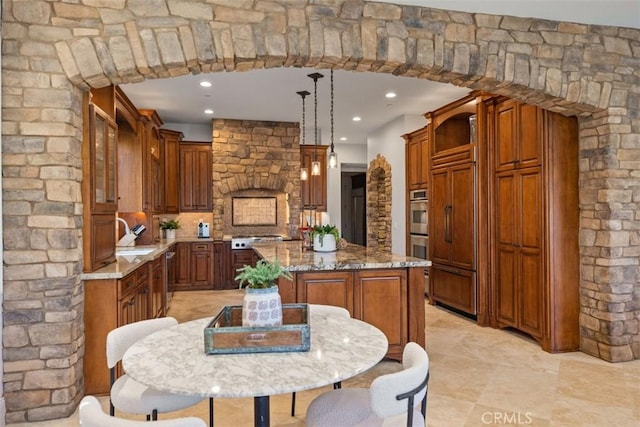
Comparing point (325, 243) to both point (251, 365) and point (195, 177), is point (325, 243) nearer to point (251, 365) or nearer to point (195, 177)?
point (251, 365)

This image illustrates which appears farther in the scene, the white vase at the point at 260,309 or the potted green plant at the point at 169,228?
the potted green plant at the point at 169,228

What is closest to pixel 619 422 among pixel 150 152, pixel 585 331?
pixel 585 331

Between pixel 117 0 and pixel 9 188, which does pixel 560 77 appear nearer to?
pixel 117 0

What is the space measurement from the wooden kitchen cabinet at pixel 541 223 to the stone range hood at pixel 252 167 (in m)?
4.22

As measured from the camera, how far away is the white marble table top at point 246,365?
1.42 m

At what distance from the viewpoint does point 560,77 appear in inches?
139

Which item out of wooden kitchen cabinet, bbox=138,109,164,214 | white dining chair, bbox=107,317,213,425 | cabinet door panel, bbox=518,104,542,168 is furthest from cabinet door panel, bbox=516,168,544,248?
wooden kitchen cabinet, bbox=138,109,164,214

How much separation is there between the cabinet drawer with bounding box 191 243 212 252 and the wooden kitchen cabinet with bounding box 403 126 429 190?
366cm

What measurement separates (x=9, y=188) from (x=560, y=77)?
4331 millimetres

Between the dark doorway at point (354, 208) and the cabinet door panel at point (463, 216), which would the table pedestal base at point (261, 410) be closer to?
the cabinet door panel at point (463, 216)

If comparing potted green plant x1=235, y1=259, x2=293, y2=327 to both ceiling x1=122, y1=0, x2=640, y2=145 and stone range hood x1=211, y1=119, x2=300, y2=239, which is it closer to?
ceiling x1=122, y1=0, x2=640, y2=145

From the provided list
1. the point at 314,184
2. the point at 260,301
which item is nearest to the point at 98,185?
the point at 260,301

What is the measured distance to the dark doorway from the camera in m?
13.2

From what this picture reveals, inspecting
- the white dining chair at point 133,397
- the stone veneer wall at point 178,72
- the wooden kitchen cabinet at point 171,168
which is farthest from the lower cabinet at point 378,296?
the wooden kitchen cabinet at point 171,168
